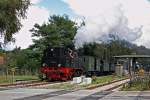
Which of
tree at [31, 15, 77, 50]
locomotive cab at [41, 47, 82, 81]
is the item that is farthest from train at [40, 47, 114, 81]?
tree at [31, 15, 77, 50]

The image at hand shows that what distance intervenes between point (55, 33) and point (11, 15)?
37.8 meters

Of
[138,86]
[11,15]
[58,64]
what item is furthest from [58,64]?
[138,86]

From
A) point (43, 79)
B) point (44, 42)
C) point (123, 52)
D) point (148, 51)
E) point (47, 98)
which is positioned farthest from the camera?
point (148, 51)

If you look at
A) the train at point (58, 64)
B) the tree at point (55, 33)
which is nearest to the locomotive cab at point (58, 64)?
the train at point (58, 64)

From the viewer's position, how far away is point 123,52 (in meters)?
122

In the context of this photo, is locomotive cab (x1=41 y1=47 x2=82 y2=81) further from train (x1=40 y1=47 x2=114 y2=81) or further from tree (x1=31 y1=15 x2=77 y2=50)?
tree (x1=31 y1=15 x2=77 y2=50)

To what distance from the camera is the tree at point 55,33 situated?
264 ft

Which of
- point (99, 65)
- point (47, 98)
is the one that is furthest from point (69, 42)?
point (47, 98)

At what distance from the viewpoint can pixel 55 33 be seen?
82938 millimetres

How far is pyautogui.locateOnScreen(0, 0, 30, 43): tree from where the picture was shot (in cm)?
4434

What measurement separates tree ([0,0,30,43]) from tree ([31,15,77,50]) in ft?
105

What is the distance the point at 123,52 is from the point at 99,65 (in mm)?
52255

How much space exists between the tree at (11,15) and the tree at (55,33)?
105 ft

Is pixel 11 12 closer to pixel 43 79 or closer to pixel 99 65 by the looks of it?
pixel 43 79
